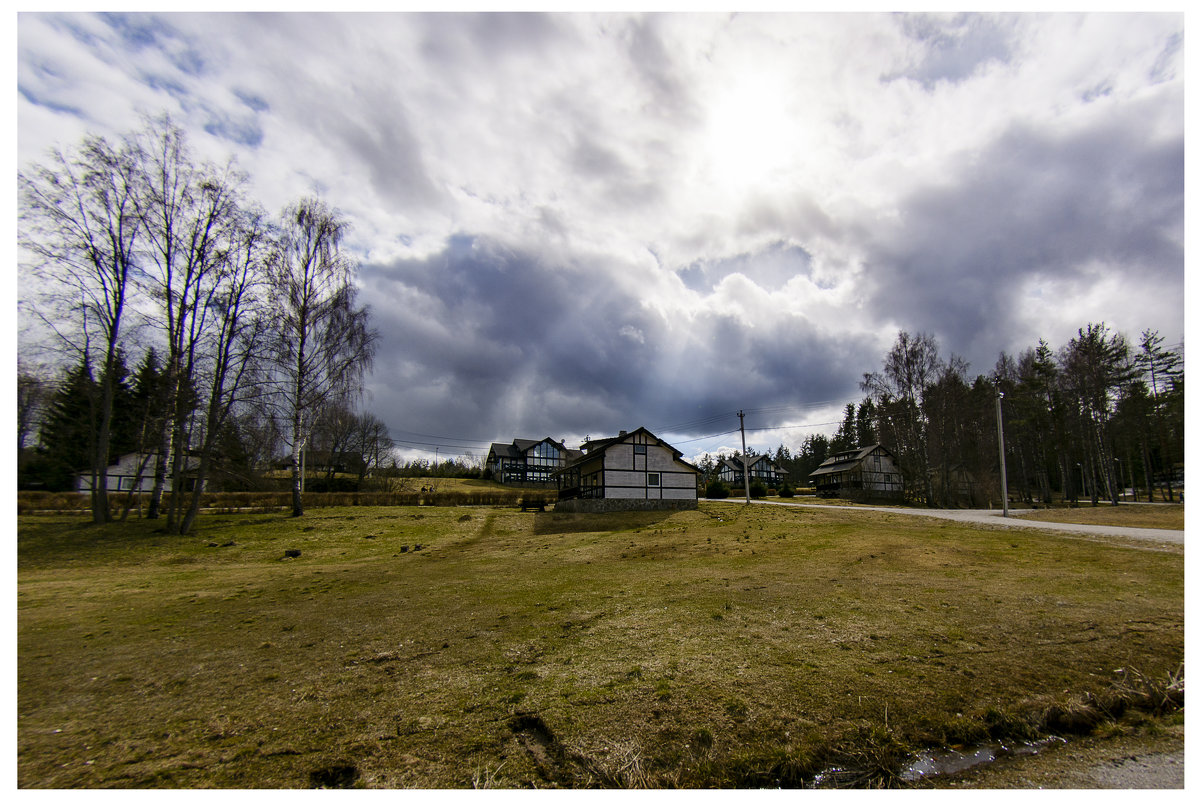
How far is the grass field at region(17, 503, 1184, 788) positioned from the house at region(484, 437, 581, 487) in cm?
6099

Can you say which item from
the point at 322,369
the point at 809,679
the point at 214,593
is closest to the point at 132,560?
the point at 214,593

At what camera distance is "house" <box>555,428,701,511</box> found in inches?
1336

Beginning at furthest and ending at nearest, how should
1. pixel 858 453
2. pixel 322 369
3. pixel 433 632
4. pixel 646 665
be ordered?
pixel 858 453, pixel 322 369, pixel 433 632, pixel 646 665

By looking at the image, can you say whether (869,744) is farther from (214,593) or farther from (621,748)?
(214,593)

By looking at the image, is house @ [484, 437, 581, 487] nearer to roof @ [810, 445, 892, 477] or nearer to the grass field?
roof @ [810, 445, 892, 477]

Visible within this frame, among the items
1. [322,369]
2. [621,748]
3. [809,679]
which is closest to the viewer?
[621,748]

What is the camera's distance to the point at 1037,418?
4116 cm

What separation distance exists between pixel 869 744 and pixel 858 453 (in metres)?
67.5

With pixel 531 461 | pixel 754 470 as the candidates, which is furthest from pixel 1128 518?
pixel 754 470

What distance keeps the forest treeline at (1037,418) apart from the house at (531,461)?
47133mm

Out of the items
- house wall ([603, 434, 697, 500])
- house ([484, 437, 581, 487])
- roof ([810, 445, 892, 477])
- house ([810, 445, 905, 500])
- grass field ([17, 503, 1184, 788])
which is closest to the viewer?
grass field ([17, 503, 1184, 788])

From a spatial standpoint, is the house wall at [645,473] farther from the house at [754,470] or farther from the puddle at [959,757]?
the house at [754,470]

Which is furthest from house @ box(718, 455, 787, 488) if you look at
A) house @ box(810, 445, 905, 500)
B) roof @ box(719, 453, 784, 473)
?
house @ box(810, 445, 905, 500)

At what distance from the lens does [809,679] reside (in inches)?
198
